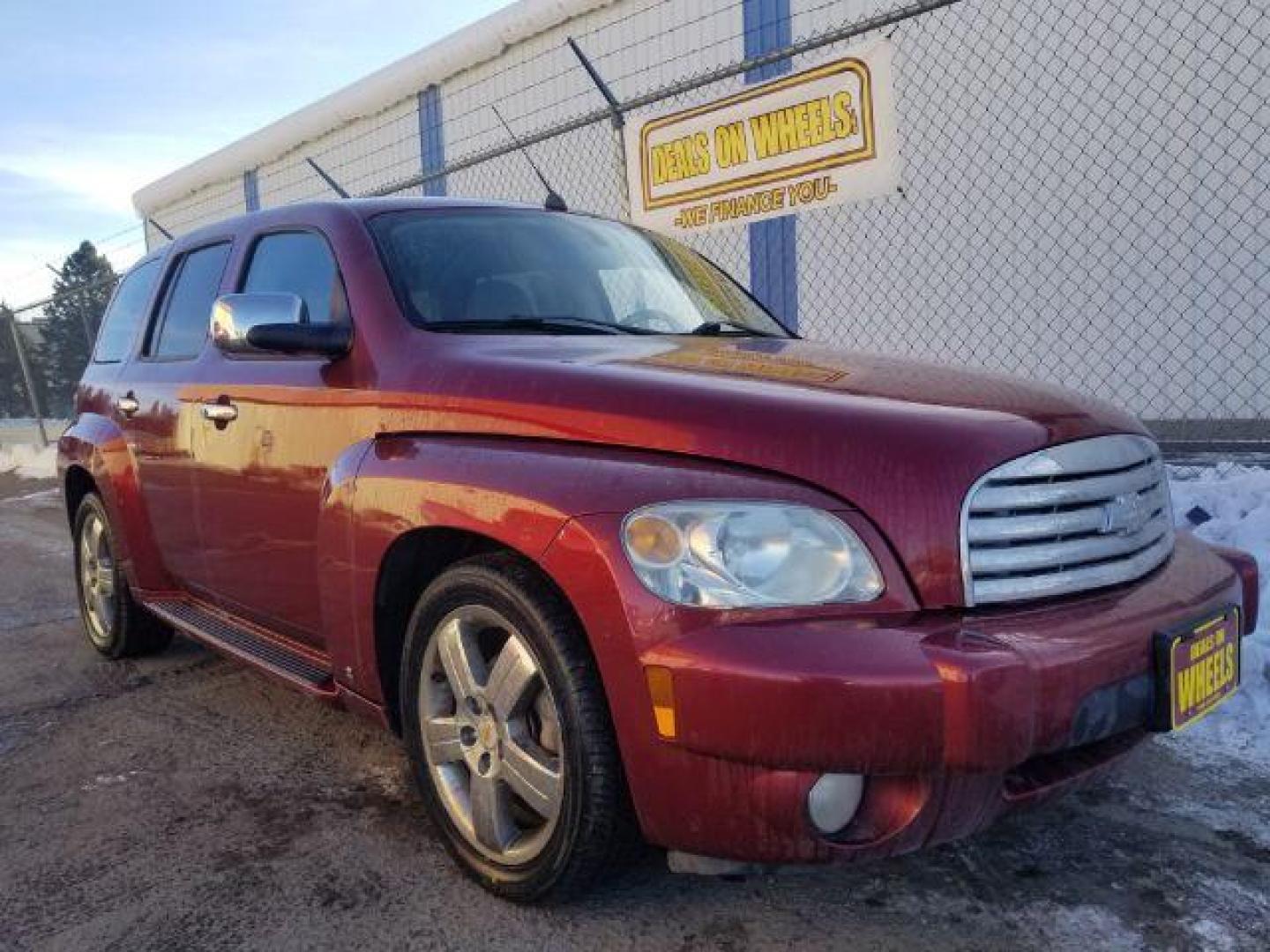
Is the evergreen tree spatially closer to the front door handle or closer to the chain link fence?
the chain link fence

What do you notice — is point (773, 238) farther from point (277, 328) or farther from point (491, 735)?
point (491, 735)

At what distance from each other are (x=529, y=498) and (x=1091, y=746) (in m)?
1.21

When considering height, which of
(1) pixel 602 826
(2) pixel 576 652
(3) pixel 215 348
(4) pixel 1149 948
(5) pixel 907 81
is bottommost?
(4) pixel 1149 948

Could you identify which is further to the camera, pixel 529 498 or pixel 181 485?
pixel 181 485

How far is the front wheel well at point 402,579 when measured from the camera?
2.44 metres

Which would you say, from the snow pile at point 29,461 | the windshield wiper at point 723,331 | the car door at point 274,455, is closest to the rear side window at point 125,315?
the car door at point 274,455

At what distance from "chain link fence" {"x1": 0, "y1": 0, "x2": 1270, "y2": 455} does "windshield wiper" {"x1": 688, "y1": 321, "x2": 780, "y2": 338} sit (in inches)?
121

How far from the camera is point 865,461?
75.6 inches

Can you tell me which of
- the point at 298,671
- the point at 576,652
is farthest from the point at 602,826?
the point at 298,671

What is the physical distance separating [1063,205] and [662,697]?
7.50 meters

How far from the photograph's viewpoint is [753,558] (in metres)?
1.90

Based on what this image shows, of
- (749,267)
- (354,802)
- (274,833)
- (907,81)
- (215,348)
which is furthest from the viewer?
(749,267)

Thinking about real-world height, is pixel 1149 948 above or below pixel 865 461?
below

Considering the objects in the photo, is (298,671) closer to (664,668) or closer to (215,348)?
(215,348)
